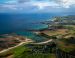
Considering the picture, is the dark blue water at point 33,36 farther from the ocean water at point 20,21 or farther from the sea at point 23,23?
the ocean water at point 20,21

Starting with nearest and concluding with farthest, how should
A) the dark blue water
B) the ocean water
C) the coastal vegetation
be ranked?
the coastal vegetation
the ocean water
the dark blue water

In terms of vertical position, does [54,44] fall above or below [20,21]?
below

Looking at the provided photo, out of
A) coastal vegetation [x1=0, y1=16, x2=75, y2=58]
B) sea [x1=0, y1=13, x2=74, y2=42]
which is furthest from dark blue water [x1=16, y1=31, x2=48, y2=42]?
coastal vegetation [x1=0, y1=16, x2=75, y2=58]

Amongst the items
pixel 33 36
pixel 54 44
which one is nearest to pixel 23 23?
pixel 33 36

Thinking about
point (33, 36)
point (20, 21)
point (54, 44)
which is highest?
point (20, 21)

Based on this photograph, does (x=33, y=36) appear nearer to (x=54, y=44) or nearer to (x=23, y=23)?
(x=23, y=23)

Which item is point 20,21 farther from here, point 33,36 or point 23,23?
point 33,36

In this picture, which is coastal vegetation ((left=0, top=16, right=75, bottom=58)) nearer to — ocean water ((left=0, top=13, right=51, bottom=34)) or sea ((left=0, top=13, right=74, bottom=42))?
sea ((left=0, top=13, right=74, bottom=42))

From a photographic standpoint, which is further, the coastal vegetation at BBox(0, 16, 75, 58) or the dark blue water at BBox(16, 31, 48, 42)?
the dark blue water at BBox(16, 31, 48, 42)

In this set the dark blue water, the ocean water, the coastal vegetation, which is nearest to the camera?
the coastal vegetation

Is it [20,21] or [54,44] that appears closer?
[54,44]
